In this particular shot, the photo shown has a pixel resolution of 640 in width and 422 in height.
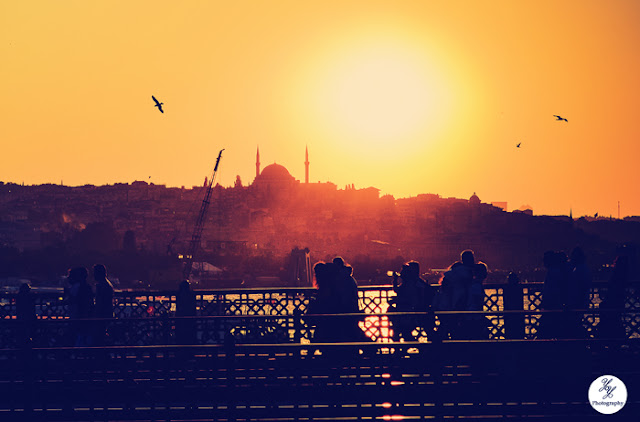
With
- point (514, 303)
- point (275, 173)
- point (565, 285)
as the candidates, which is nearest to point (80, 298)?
point (514, 303)

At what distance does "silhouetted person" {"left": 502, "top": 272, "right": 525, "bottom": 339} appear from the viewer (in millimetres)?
13445

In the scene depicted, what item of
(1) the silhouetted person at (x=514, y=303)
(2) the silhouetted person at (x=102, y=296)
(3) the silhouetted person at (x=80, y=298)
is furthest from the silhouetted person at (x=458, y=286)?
(3) the silhouetted person at (x=80, y=298)

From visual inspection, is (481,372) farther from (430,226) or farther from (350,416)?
(430,226)

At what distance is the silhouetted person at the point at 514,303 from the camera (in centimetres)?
1345

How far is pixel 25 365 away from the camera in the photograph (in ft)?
30.6

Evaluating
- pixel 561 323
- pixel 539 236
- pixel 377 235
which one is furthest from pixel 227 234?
pixel 561 323

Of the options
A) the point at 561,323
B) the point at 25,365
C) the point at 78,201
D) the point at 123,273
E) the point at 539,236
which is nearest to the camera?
the point at 25,365

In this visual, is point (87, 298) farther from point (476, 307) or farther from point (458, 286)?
point (476, 307)

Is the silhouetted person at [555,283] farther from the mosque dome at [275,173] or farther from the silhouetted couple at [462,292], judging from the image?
the mosque dome at [275,173]

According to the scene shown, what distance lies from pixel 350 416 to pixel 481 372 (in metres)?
1.25

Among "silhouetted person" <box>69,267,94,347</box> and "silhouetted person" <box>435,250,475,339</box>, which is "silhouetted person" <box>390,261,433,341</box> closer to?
"silhouetted person" <box>435,250,475,339</box>

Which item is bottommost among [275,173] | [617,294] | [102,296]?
[617,294]

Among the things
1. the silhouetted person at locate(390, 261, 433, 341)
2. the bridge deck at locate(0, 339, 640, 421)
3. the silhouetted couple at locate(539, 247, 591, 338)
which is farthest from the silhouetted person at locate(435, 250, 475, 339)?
the bridge deck at locate(0, 339, 640, 421)

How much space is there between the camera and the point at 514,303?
14.1 m
